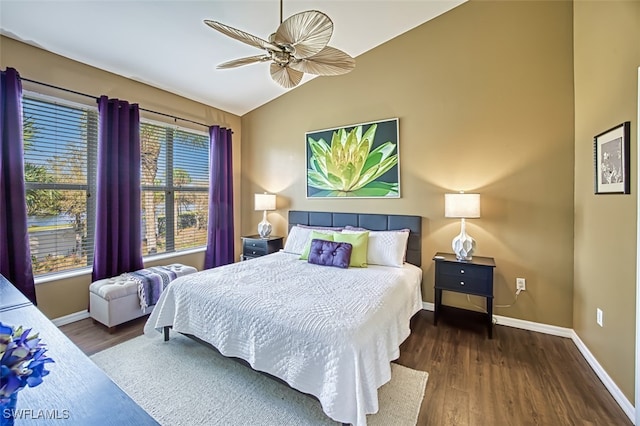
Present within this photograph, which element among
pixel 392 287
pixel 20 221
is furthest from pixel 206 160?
Answer: pixel 392 287

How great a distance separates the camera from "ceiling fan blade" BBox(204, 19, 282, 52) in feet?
5.90

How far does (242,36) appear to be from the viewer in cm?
190

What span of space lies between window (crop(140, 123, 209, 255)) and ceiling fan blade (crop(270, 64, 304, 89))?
2.30m

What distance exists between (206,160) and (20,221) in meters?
2.33

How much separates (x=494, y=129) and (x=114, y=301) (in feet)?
14.2

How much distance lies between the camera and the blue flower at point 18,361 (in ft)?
2.00

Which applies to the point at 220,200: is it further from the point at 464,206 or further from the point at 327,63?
the point at 464,206

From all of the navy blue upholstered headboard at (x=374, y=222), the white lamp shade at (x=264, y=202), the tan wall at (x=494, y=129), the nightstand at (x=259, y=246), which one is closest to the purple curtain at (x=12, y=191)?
the nightstand at (x=259, y=246)

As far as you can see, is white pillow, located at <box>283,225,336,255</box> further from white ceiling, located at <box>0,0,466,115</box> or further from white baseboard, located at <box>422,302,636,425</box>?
white ceiling, located at <box>0,0,466,115</box>

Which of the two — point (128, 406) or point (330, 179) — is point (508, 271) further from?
point (128, 406)

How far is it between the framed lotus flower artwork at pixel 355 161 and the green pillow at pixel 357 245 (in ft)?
2.65

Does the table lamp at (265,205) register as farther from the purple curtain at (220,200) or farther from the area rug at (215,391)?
the area rug at (215,391)

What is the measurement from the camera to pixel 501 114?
3.01 m

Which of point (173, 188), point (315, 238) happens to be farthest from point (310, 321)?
point (173, 188)
